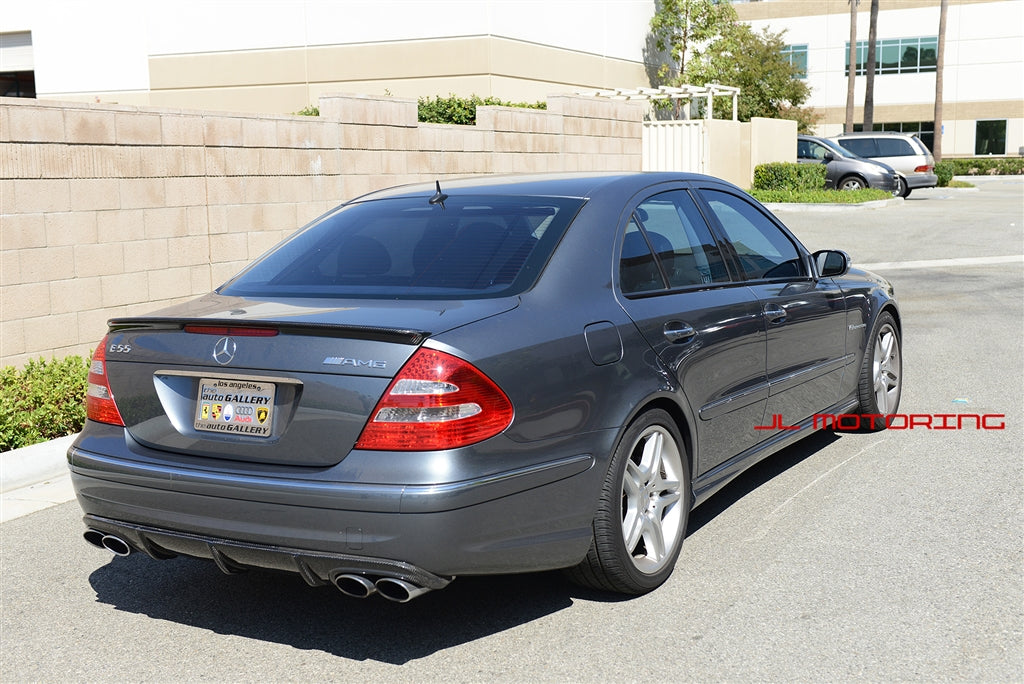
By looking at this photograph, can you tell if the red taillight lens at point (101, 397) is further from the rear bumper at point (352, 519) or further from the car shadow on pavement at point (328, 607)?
the car shadow on pavement at point (328, 607)

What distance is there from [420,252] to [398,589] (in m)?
1.50

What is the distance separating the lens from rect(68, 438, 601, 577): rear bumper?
12.3ft

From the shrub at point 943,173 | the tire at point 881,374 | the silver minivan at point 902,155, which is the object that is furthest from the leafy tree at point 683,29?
the tire at point 881,374

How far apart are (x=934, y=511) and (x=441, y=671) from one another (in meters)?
2.86

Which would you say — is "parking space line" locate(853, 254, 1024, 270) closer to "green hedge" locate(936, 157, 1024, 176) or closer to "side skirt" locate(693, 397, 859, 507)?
"side skirt" locate(693, 397, 859, 507)

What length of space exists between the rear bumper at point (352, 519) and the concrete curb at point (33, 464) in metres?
2.64

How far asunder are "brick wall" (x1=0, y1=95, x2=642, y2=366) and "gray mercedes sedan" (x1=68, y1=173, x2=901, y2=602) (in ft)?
14.8

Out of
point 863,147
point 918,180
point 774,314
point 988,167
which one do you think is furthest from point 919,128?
point 774,314

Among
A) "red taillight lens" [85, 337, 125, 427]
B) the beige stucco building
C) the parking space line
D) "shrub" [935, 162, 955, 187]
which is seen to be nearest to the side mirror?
"red taillight lens" [85, 337, 125, 427]

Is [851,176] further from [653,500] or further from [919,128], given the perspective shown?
[919,128]

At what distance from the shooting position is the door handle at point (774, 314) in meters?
5.68

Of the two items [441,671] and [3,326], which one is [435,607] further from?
[3,326]

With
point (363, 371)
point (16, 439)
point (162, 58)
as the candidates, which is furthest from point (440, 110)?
point (363, 371)

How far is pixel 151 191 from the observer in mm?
10117
